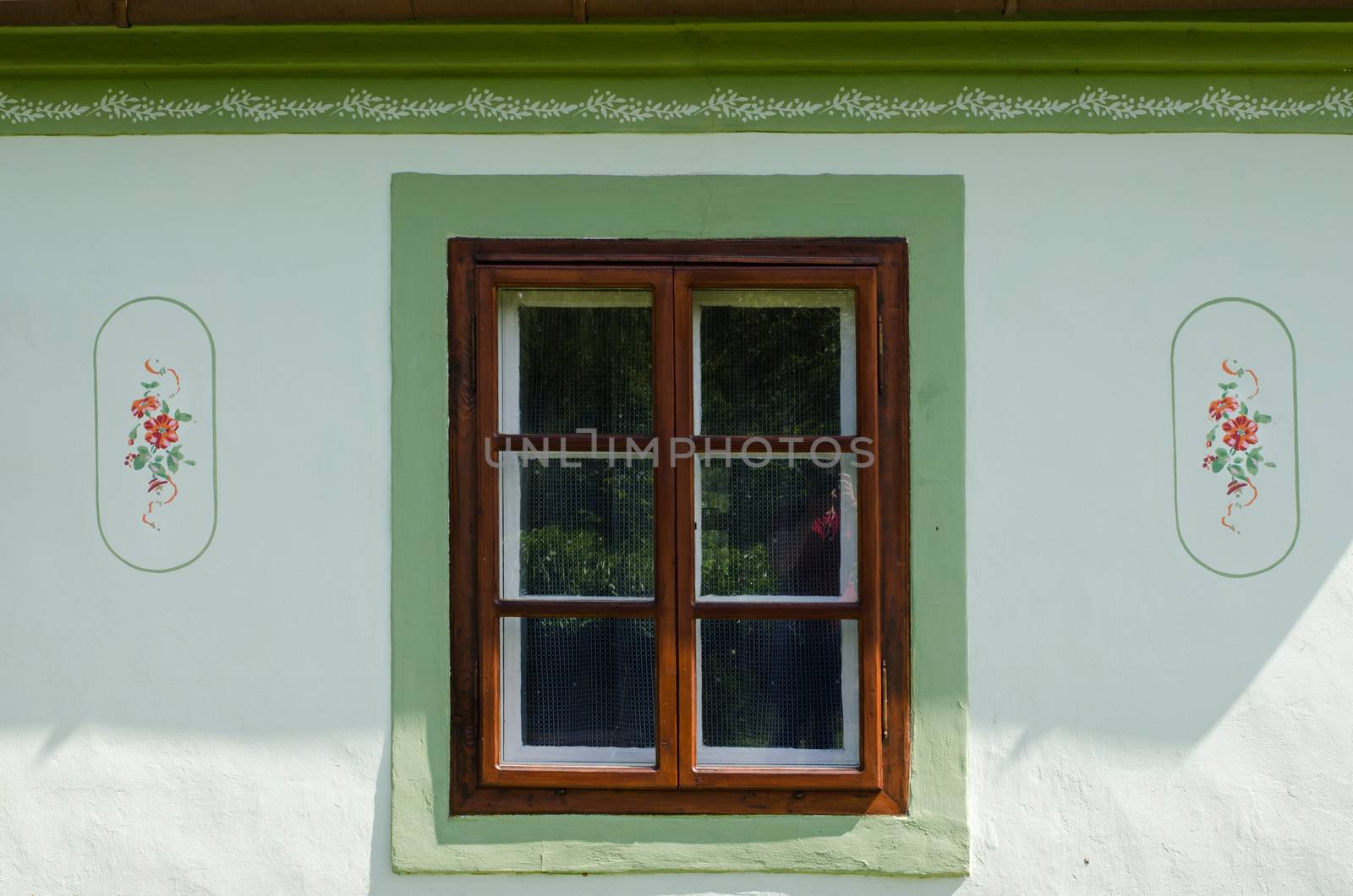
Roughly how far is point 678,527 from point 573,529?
0.26 m

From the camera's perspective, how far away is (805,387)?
265 cm

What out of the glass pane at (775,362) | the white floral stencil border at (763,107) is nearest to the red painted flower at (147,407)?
the white floral stencil border at (763,107)

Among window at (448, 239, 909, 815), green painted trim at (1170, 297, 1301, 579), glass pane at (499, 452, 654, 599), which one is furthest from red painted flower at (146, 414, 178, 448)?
green painted trim at (1170, 297, 1301, 579)

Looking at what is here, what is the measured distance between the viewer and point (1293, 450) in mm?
2578

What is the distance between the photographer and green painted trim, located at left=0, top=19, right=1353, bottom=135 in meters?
2.55

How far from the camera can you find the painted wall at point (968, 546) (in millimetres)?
2562

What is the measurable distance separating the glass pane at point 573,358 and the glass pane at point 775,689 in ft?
1.85

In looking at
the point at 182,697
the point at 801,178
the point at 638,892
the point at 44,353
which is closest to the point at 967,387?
the point at 801,178

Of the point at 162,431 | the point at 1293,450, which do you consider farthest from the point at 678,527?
the point at 1293,450

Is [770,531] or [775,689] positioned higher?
[770,531]

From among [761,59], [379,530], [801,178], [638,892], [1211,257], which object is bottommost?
[638,892]

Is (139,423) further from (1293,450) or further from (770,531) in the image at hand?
(1293,450)

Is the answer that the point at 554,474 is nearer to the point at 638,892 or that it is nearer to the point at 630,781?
the point at 630,781

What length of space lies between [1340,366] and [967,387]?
866 mm
